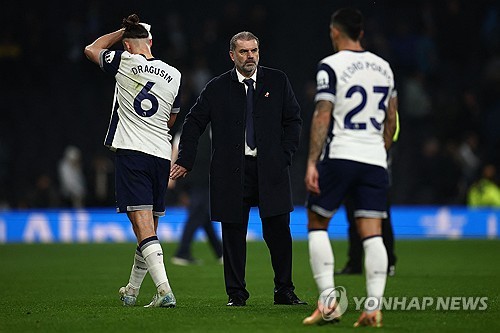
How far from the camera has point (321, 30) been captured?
81.9 feet

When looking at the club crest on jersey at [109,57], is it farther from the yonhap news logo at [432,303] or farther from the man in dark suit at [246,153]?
the yonhap news logo at [432,303]

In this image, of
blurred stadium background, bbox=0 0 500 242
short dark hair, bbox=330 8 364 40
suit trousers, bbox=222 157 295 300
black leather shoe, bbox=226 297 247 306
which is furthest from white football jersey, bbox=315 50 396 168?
blurred stadium background, bbox=0 0 500 242

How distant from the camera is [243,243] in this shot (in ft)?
33.3

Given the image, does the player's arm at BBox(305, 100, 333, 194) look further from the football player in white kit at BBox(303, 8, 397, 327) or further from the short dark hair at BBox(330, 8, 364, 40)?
the short dark hair at BBox(330, 8, 364, 40)

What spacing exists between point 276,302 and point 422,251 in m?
9.25

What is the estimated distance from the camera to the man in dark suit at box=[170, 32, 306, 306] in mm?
9938

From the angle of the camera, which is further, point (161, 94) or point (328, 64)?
point (161, 94)

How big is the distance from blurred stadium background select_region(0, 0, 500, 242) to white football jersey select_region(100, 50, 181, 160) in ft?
45.7

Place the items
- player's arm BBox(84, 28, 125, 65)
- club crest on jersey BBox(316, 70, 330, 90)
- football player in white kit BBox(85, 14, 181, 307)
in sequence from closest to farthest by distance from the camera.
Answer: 1. club crest on jersey BBox(316, 70, 330, 90)
2. football player in white kit BBox(85, 14, 181, 307)
3. player's arm BBox(84, 28, 125, 65)

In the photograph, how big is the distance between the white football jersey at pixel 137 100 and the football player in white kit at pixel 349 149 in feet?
6.93

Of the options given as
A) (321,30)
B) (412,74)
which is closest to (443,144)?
(412,74)

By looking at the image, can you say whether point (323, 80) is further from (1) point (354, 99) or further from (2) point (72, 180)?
(2) point (72, 180)

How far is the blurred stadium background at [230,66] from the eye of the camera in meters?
24.5

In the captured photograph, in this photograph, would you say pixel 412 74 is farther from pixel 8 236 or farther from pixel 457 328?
pixel 457 328
